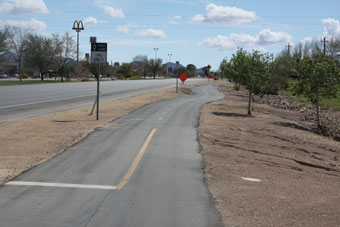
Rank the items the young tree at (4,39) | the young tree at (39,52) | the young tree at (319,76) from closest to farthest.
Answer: the young tree at (319,76)
the young tree at (4,39)
the young tree at (39,52)

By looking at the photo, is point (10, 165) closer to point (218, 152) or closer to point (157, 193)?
point (157, 193)

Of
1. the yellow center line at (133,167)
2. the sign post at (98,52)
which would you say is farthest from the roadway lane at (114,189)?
the sign post at (98,52)

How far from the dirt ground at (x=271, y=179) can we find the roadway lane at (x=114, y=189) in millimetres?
390

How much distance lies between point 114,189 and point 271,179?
10.7ft

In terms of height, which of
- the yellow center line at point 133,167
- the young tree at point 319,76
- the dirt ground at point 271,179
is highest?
the young tree at point 319,76

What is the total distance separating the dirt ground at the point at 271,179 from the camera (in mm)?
5391

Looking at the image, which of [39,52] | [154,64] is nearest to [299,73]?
[39,52]

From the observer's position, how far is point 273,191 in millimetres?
6699

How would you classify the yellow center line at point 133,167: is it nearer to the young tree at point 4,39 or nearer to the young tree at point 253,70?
the young tree at point 253,70

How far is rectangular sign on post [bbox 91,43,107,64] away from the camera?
15.3m

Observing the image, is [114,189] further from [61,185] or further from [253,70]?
[253,70]

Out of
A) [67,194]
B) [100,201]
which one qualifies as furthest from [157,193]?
[67,194]

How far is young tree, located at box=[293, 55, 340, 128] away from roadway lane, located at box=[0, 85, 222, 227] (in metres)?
12.1

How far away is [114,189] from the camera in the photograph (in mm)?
6398
